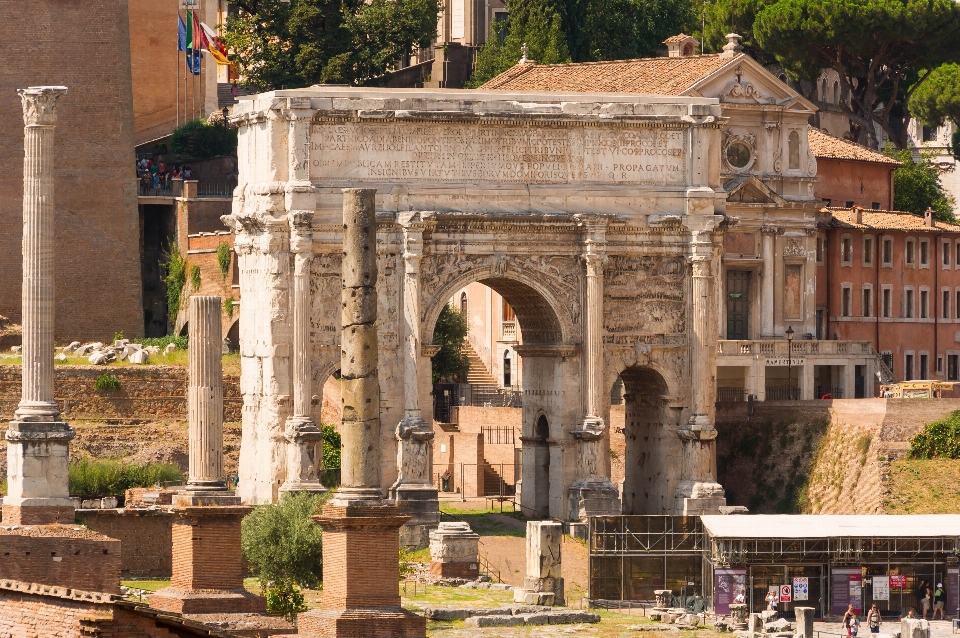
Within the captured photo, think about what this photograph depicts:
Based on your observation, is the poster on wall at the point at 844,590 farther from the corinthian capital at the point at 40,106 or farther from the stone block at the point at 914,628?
the corinthian capital at the point at 40,106

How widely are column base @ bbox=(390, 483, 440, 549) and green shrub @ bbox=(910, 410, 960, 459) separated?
36.1 ft

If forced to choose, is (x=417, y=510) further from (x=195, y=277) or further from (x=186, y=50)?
(x=186, y=50)

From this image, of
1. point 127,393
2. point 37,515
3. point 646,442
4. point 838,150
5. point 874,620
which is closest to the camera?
point 37,515

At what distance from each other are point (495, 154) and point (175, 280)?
954 inches

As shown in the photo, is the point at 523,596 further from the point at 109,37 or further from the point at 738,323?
the point at 109,37

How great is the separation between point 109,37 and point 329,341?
26.1m

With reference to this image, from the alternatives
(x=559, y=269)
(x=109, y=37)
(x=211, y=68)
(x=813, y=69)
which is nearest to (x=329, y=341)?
(x=559, y=269)

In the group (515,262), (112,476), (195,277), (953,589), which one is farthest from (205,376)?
(195,277)

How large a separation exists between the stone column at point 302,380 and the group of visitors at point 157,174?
28003 mm

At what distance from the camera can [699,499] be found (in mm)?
59594

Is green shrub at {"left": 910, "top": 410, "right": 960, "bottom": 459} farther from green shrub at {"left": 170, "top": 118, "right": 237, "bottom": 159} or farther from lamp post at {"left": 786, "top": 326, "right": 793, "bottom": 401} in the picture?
green shrub at {"left": 170, "top": 118, "right": 237, "bottom": 159}

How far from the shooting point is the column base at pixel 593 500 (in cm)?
5850

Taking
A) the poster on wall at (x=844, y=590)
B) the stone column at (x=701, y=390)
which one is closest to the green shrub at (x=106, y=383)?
the stone column at (x=701, y=390)

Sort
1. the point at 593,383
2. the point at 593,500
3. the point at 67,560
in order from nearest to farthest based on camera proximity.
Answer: the point at 67,560
the point at 593,500
the point at 593,383
